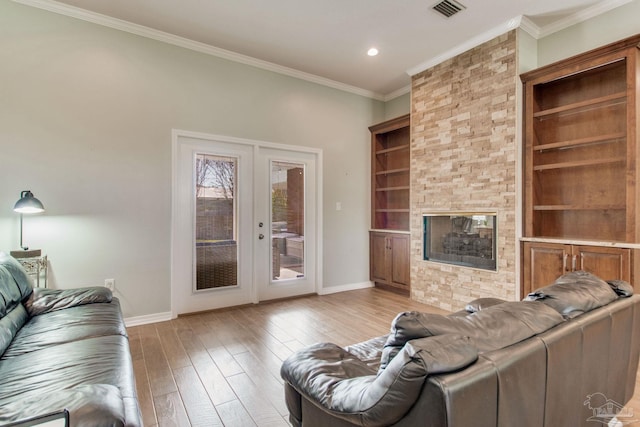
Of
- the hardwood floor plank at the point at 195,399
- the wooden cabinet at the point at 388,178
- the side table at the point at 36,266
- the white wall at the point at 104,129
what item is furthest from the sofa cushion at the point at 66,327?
the wooden cabinet at the point at 388,178

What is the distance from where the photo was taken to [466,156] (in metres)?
3.76

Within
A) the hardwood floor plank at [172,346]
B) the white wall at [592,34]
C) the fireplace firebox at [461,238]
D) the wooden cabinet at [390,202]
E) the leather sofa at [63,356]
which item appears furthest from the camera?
the wooden cabinet at [390,202]

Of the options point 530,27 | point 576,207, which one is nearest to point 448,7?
point 530,27

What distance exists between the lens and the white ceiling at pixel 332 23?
3.04 m

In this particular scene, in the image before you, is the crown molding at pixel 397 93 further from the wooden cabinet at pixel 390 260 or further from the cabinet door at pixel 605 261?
the cabinet door at pixel 605 261

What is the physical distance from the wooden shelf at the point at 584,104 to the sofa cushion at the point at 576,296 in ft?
6.87

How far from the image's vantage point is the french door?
3719 mm

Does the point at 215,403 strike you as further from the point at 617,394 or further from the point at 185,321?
the point at 617,394

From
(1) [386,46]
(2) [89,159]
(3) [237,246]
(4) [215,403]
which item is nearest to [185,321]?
(3) [237,246]

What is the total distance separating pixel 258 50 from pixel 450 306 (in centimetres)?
Answer: 390

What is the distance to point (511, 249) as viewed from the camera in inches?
132

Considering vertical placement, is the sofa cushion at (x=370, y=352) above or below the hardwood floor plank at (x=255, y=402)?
above

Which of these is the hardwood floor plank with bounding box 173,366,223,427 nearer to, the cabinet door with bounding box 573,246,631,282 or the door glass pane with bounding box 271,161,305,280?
the door glass pane with bounding box 271,161,305,280

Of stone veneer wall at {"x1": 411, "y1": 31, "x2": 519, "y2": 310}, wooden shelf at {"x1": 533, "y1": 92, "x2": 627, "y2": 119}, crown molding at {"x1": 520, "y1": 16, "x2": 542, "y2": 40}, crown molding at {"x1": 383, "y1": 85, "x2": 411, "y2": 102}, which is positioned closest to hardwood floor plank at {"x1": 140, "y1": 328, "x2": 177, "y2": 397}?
stone veneer wall at {"x1": 411, "y1": 31, "x2": 519, "y2": 310}
